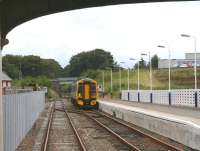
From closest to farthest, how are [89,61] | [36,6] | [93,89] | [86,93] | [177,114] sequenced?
[36,6] → [177,114] → [86,93] → [93,89] → [89,61]

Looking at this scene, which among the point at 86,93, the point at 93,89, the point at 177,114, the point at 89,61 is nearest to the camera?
the point at 177,114

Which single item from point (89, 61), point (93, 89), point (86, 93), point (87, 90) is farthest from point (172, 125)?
point (89, 61)

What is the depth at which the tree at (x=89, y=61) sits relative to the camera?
164 meters

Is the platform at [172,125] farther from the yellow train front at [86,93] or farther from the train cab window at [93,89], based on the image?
the train cab window at [93,89]

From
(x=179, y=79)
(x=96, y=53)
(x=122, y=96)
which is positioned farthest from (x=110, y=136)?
(x=96, y=53)

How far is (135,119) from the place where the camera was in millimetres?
A: 29406

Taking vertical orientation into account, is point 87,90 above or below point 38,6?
below

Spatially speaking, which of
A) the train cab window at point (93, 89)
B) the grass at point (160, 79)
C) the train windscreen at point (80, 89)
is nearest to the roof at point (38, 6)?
the train windscreen at point (80, 89)

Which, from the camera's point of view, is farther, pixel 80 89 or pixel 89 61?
pixel 89 61

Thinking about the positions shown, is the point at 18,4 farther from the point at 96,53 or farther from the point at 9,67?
the point at 96,53

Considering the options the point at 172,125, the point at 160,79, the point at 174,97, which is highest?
the point at 160,79

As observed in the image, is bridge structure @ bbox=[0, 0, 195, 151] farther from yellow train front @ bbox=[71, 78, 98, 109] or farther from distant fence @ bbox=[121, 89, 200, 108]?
yellow train front @ bbox=[71, 78, 98, 109]

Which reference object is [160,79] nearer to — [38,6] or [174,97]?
[174,97]

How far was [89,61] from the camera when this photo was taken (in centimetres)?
16538
